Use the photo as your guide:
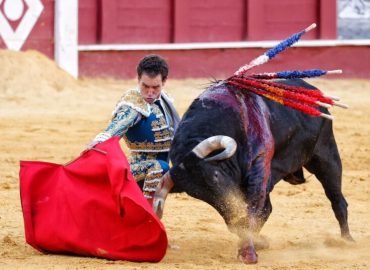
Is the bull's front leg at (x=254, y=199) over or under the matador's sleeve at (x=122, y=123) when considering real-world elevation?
under

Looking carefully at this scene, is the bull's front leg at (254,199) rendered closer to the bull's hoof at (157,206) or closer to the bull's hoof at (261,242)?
the bull's hoof at (261,242)

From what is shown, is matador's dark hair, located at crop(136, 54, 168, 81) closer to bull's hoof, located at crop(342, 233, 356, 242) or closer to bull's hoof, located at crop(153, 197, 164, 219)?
bull's hoof, located at crop(153, 197, 164, 219)

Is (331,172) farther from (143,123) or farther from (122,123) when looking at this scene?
(122,123)

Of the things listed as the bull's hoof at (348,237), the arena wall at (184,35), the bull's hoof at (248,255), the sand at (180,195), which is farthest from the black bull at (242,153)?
the arena wall at (184,35)

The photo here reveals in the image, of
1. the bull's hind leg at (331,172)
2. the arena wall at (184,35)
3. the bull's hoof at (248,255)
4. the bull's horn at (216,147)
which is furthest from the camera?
the arena wall at (184,35)

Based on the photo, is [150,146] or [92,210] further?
[150,146]

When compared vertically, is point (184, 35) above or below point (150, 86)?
above

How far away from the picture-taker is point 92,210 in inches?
191

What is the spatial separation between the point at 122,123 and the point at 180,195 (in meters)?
2.08

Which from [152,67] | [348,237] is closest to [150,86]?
[152,67]

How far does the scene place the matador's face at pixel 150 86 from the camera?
4.91m

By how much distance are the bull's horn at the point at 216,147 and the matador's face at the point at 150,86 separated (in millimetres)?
396

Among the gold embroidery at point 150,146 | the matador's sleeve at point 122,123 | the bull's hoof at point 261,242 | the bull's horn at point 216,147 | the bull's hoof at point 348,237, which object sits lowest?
the bull's hoof at point 348,237

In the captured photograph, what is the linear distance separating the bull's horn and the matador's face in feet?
1.30
